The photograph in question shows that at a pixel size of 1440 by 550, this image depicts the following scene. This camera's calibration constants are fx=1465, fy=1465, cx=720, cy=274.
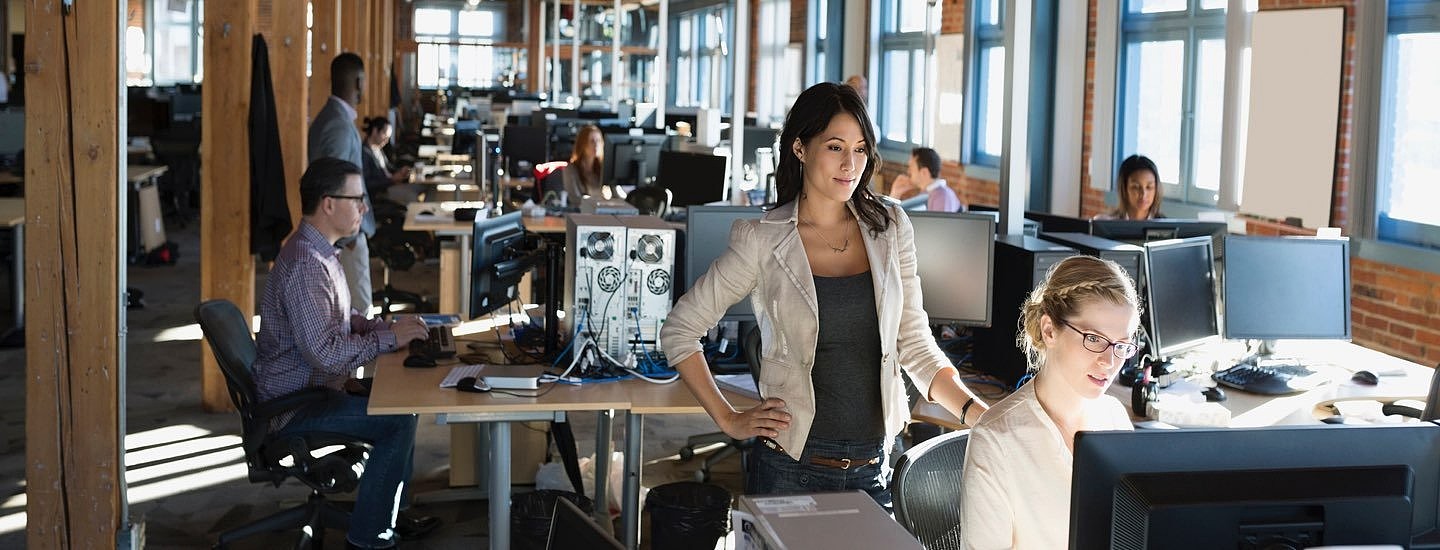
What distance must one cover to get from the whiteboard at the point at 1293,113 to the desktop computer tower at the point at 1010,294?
3286 millimetres

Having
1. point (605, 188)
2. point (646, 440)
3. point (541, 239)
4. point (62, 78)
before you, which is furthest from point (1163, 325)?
point (605, 188)

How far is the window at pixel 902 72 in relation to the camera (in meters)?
13.3

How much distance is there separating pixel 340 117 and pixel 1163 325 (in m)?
4.47

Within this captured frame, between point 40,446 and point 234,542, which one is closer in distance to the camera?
point 40,446

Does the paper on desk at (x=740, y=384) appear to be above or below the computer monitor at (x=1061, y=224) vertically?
below

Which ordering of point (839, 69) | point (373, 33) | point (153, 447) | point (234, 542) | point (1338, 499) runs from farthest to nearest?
1. point (373, 33)
2. point (839, 69)
3. point (153, 447)
4. point (234, 542)
5. point (1338, 499)

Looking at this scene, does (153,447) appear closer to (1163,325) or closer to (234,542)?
(234,542)

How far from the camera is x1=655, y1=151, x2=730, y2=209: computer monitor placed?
7551 mm

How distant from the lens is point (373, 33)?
1752 centimetres

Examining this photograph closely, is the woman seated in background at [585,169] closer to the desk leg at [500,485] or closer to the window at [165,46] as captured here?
the desk leg at [500,485]

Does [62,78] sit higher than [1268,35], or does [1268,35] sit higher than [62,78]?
[1268,35]

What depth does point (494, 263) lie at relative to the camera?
4.41 m

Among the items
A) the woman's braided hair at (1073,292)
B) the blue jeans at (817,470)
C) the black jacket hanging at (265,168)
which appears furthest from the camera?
the black jacket hanging at (265,168)

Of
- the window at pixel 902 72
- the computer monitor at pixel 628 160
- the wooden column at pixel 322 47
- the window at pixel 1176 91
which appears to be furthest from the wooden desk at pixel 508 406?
the window at pixel 902 72
